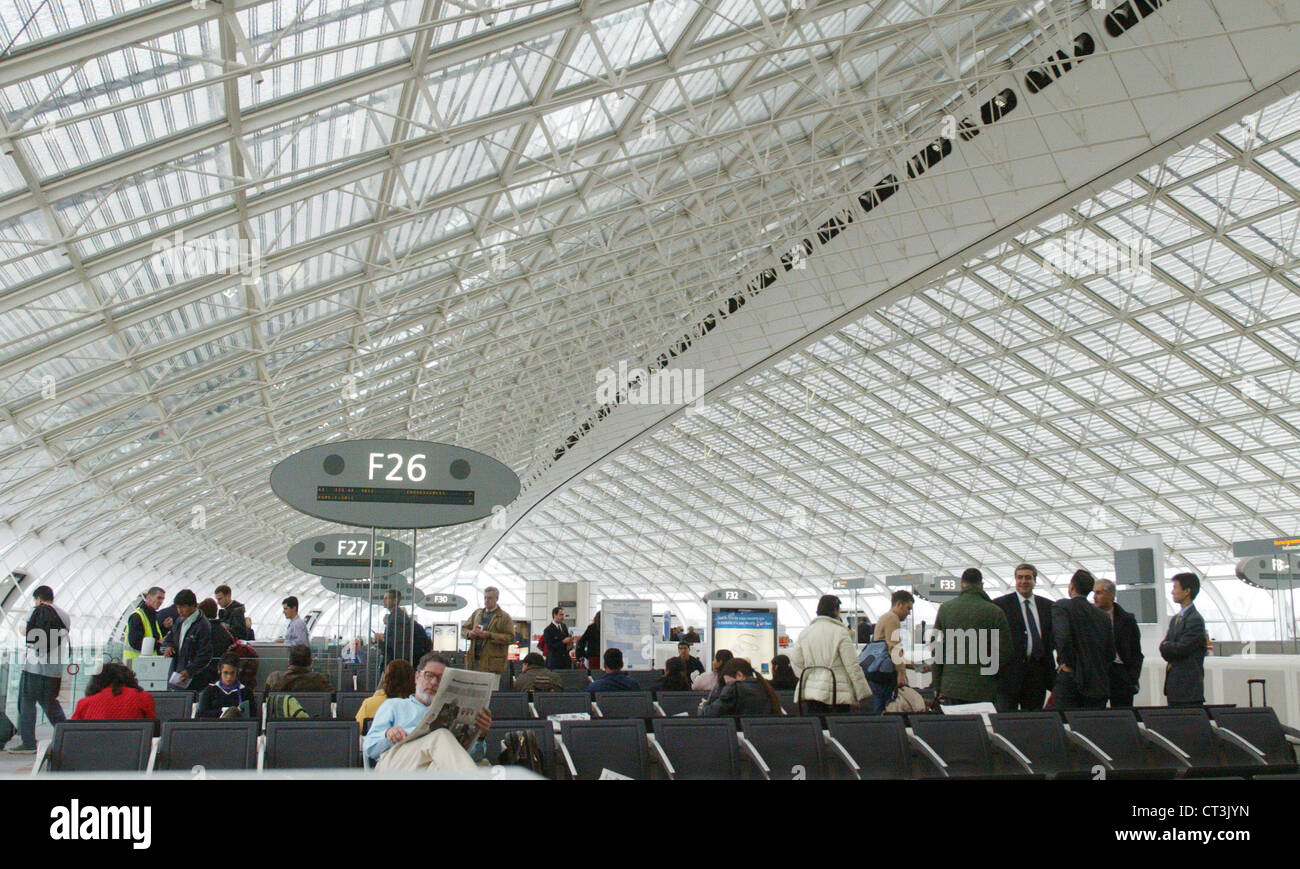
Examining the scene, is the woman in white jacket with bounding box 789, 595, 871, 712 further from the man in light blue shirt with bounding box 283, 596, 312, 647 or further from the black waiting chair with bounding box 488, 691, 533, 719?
the man in light blue shirt with bounding box 283, 596, 312, 647

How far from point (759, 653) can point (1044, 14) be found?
12.9m

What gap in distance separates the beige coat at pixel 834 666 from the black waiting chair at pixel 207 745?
188 inches

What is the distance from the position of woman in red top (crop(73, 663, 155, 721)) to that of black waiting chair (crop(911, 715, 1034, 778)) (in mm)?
6167

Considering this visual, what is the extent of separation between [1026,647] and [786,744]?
3081 millimetres

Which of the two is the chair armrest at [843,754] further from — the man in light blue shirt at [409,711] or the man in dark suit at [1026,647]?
the man in light blue shirt at [409,711]

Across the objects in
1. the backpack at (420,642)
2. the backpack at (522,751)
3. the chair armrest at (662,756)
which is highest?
the backpack at (420,642)

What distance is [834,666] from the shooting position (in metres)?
9.35

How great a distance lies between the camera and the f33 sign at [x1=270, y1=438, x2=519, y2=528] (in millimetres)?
8445

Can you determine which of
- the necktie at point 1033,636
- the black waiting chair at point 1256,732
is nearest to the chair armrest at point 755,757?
the necktie at point 1033,636

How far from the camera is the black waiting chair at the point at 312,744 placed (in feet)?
22.5

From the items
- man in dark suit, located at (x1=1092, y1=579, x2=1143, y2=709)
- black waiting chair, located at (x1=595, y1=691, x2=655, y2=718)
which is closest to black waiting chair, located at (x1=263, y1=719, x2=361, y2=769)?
black waiting chair, located at (x1=595, y1=691, x2=655, y2=718)
